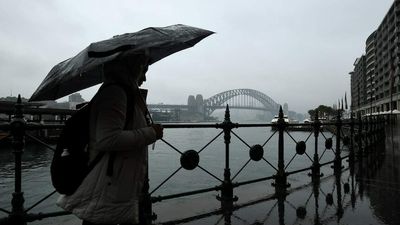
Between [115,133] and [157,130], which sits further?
[157,130]

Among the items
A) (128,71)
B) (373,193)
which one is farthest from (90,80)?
(373,193)

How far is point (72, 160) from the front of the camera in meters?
2.14

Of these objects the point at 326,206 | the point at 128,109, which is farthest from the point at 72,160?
the point at 326,206

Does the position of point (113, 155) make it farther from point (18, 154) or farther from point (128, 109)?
point (18, 154)

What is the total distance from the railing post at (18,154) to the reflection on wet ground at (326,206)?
1807 millimetres

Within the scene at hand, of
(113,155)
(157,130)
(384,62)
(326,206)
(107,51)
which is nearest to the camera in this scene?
(107,51)

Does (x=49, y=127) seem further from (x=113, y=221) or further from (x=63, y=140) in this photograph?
(x=113, y=221)

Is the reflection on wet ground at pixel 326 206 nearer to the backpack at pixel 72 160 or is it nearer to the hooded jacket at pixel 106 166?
the hooded jacket at pixel 106 166

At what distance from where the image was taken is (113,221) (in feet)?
7.19

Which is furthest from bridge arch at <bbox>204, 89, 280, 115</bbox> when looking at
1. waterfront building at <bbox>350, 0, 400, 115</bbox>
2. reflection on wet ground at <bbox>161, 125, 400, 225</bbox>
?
reflection on wet ground at <bbox>161, 125, 400, 225</bbox>

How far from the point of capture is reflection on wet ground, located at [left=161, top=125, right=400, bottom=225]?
14.9ft

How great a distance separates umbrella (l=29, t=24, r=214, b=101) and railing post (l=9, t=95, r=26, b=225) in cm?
97

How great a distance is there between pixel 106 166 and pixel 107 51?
2.39ft

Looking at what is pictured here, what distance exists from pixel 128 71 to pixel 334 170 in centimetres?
777
